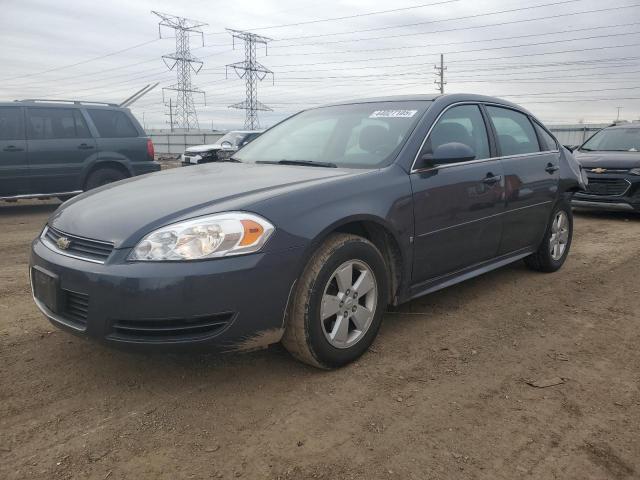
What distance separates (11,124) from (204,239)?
7.40 meters

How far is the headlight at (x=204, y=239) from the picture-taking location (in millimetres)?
2453

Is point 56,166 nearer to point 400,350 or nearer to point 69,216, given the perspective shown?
point 69,216

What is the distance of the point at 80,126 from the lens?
879cm

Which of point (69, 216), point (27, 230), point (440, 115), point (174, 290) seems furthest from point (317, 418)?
point (27, 230)

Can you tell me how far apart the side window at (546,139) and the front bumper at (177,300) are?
3.28 metres

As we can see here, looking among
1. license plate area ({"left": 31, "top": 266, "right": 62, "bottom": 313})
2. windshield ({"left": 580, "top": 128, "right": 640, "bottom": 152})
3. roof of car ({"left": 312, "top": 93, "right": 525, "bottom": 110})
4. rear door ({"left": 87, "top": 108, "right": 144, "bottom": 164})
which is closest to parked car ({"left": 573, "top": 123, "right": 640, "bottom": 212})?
windshield ({"left": 580, "top": 128, "right": 640, "bottom": 152})

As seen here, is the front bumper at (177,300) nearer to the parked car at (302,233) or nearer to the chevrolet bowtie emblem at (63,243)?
the parked car at (302,233)

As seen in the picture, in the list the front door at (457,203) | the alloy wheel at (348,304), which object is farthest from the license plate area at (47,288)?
the front door at (457,203)

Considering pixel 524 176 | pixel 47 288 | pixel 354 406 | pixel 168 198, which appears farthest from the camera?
pixel 524 176

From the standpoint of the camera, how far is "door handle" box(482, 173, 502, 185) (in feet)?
12.8

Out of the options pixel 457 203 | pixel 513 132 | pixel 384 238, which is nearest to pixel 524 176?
pixel 513 132

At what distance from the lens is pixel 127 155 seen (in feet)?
29.9

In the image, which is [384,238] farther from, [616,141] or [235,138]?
[235,138]

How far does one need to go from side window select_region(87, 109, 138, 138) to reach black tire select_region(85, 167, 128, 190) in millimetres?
569
